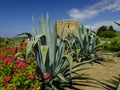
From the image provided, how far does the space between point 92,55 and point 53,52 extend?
5.03 metres

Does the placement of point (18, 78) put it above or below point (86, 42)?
below

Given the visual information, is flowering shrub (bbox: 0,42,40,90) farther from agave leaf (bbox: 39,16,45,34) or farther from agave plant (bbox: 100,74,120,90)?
agave plant (bbox: 100,74,120,90)

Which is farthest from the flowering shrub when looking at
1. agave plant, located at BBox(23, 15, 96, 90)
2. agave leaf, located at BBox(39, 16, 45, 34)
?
agave leaf, located at BBox(39, 16, 45, 34)

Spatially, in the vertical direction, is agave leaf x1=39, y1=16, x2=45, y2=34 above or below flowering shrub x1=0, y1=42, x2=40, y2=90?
above

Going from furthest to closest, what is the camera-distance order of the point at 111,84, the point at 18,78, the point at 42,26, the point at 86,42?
1. the point at 86,42
2. the point at 111,84
3. the point at 42,26
4. the point at 18,78

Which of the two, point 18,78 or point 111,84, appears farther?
point 111,84

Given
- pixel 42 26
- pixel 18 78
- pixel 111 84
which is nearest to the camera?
pixel 18 78

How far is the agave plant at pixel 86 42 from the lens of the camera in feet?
36.1

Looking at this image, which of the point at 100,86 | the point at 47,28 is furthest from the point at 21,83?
the point at 100,86

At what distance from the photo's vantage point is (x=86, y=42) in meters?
11.1

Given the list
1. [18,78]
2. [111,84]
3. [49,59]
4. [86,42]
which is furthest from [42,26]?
[86,42]

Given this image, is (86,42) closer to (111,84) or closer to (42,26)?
(111,84)

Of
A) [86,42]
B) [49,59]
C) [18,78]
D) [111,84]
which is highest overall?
[86,42]

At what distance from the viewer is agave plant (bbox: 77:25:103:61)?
1099cm
